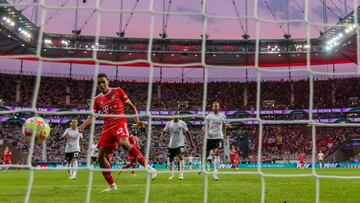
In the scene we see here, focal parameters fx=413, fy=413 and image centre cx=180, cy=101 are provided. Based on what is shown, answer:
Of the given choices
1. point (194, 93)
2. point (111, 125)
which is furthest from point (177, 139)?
point (194, 93)

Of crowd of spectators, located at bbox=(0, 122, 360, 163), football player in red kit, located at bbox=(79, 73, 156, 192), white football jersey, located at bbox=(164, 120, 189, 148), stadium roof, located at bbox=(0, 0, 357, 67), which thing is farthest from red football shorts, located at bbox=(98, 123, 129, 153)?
stadium roof, located at bbox=(0, 0, 357, 67)

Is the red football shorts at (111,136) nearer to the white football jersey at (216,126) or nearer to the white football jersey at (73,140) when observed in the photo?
the white football jersey at (216,126)

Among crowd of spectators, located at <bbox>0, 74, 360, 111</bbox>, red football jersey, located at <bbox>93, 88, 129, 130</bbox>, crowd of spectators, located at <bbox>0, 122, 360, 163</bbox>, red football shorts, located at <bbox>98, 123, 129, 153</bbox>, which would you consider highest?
crowd of spectators, located at <bbox>0, 74, 360, 111</bbox>

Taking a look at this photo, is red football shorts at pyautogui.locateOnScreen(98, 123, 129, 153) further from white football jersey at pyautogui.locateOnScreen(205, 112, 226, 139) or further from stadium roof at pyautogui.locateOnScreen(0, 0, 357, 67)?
stadium roof at pyautogui.locateOnScreen(0, 0, 357, 67)

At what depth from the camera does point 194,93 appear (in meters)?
44.2

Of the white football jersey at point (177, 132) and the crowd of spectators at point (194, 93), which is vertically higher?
the crowd of spectators at point (194, 93)

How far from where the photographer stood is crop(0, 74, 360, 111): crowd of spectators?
40031 mm

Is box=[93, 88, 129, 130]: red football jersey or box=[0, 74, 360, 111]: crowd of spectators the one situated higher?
box=[0, 74, 360, 111]: crowd of spectators

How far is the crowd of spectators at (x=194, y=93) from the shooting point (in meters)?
40.0

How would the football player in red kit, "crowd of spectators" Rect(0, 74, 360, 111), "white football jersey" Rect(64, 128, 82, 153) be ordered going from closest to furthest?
the football player in red kit → "white football jersey" Rect(64, 128, 82, 153) → "crowd of spectators" Rect(0, 74, 360, 111)

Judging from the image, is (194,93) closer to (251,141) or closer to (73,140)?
(251,141)

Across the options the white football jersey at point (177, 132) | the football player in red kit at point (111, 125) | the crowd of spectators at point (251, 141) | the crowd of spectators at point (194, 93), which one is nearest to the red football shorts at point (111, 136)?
the football player in red kit at point (111, 125)

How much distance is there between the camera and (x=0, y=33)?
28719 millimetres

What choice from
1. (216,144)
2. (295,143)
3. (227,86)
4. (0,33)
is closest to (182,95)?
(227,86)
